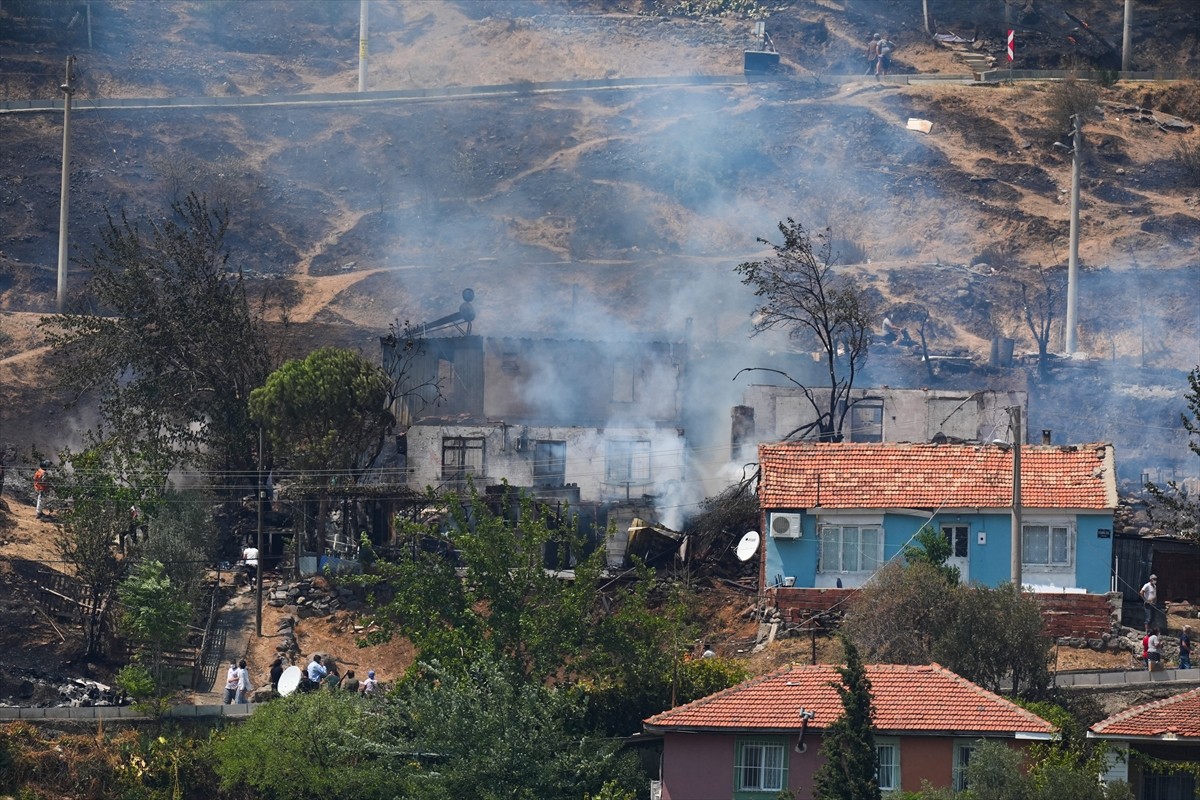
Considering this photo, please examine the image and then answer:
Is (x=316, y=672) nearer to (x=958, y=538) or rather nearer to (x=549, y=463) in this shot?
(x=549, y=463)

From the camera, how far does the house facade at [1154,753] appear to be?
30969 mm

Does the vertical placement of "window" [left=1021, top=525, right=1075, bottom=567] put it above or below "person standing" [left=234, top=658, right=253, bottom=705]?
above

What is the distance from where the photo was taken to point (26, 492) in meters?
47.8

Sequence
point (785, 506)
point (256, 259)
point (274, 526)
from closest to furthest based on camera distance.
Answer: point (785, 506)
point (274, 526)
point (256, 259)

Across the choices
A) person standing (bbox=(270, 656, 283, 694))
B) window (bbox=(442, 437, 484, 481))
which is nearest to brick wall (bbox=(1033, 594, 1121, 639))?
window (bbox=(442, 437, 484, 481))

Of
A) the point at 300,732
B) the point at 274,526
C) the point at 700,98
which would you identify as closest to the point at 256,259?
the point at 700,98

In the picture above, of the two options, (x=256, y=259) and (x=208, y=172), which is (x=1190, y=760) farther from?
(x=208, y=172)

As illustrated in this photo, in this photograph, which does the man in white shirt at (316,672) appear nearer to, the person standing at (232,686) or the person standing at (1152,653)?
the person standing at (232,686)

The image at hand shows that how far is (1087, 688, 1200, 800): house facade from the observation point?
102 feet

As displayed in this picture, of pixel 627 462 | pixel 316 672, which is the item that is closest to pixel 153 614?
pixel 316 672

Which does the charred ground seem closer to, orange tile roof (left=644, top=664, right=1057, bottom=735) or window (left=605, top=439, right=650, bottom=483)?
window (left=605, top=439, right=650, bottom=483)

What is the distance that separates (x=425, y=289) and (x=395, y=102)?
57.2 feet

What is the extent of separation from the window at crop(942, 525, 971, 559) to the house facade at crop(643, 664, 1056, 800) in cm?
945

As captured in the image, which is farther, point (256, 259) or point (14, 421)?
point (256, 259)
